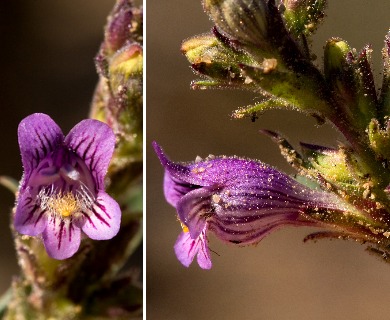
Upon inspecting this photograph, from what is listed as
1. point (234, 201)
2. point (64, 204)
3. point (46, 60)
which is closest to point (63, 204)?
point (64, 204)

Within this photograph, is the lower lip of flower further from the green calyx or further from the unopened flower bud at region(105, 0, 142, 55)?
the green calyx

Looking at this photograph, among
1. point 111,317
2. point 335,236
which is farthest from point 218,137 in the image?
point 335,236

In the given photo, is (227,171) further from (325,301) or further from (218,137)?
(325,301)

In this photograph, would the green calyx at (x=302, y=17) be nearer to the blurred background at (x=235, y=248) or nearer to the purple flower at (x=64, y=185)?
the purple flower at (x=64, y=185)

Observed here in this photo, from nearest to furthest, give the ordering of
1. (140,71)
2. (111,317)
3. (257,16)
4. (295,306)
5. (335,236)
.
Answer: (257,16) → (335,236) → (140,71) → (111,317) → (295,306)

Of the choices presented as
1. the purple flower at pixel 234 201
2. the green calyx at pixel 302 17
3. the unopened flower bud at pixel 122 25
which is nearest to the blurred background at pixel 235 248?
the unopened flower bud at pixel 122 25

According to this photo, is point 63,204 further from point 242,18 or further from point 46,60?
point 46,60

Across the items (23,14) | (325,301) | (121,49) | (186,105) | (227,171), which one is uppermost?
(23,14)

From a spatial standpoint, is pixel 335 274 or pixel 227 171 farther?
pixel 335 274
